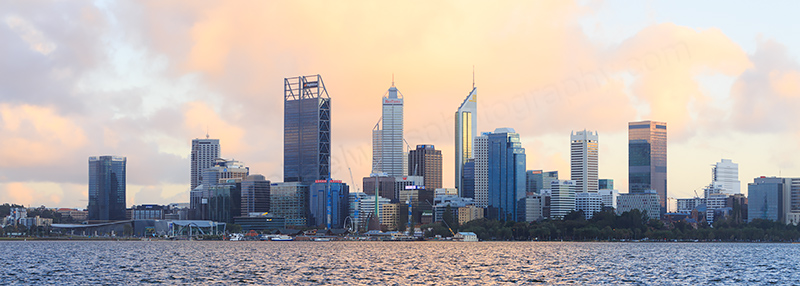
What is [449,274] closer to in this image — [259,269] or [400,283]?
[400,283]

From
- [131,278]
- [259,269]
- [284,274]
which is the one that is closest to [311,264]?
[259,269]

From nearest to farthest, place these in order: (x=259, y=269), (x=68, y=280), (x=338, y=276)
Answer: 1. (x=68, y=280)
2. (x=338, y=276)
3. (x=259, y=269)

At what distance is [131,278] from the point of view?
120 meters

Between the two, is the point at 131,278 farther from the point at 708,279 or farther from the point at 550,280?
the point at 708,279

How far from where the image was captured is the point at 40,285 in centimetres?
10888

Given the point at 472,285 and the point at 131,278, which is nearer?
the point at 472,285

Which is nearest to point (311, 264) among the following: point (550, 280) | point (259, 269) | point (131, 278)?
point (259, 269)

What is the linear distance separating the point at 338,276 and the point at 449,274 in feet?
52.9

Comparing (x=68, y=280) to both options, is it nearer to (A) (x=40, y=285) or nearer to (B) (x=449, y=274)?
(A) (x=40, y=285)

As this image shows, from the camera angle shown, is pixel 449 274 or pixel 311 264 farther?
pixel 311 264

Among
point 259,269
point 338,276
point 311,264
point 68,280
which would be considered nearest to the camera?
point 68,280

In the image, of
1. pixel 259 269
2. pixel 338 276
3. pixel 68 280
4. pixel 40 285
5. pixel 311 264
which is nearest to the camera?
pixel 40 285

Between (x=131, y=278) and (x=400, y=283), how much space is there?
117 feet

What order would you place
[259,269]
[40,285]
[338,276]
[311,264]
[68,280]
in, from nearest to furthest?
[40,285], [68,280], [338,276], [259,269], [311,264]
